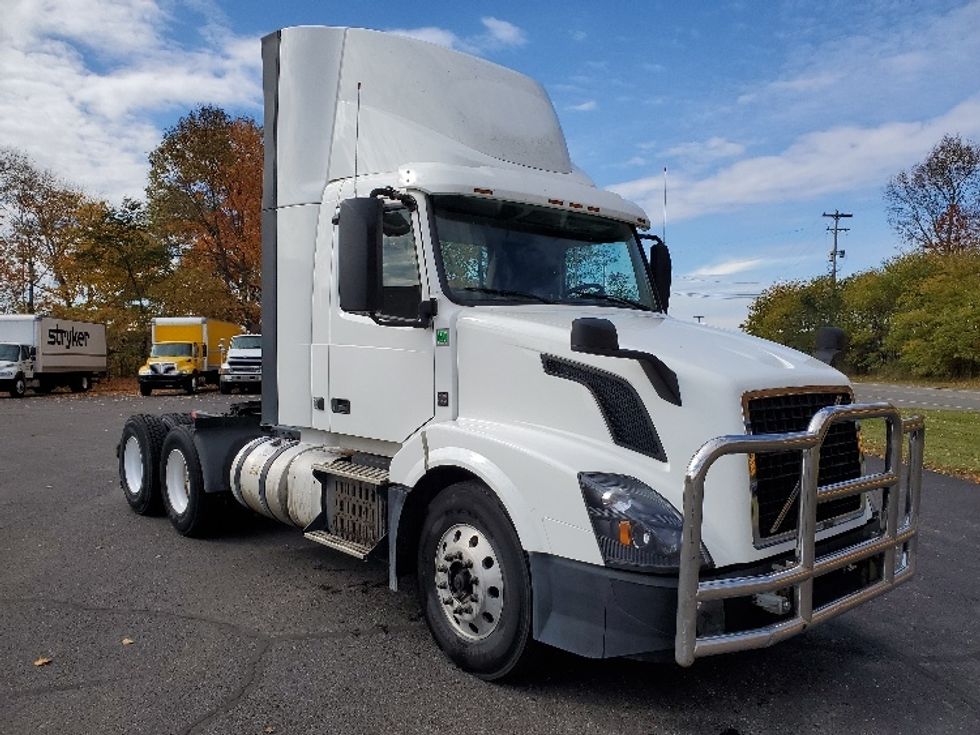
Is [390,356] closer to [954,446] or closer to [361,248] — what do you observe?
[361,248]

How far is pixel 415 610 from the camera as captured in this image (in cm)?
487

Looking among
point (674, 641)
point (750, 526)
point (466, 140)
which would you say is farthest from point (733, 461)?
point (466, 140)

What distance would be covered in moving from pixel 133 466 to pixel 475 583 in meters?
5.05

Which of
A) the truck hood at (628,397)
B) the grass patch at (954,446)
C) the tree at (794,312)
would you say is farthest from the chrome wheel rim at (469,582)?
the tree at (794,312)

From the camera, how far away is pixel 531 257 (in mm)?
4582

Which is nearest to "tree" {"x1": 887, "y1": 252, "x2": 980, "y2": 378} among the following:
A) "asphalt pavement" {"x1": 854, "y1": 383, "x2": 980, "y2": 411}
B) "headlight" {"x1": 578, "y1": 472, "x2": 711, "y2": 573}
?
"asphalt pavement" {"x1": 854, "y1": 383, "x2": 980, "y2": 411}

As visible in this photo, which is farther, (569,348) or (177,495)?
(177,495)

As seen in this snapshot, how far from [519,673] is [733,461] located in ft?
4.69

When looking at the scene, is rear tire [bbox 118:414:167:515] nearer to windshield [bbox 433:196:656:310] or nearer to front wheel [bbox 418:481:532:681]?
front wheel [bbox 418:481:532:681]

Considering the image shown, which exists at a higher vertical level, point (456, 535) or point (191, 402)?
point (456, 535)

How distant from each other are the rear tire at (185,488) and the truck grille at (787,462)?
15.2 ft

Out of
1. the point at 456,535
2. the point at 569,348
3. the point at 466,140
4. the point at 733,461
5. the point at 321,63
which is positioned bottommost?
the point at 456,535

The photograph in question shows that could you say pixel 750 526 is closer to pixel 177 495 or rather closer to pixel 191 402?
pixel 177 495

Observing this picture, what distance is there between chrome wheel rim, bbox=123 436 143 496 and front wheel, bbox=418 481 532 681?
14.5ft
